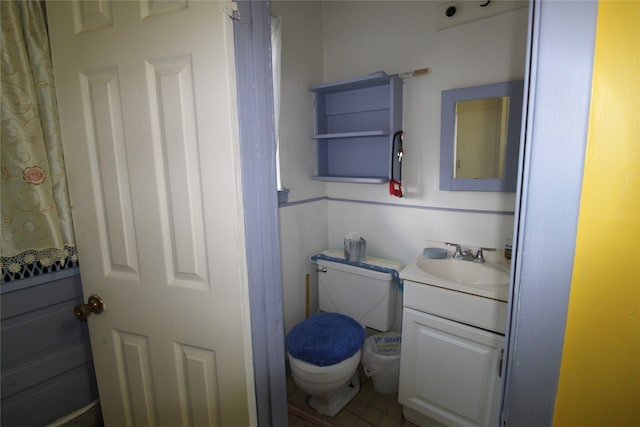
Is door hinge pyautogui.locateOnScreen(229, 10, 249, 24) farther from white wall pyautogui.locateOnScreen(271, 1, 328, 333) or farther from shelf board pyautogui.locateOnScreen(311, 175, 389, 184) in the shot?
shelf board pyautogui.locateOnScreen(311, 175, 389, 184)

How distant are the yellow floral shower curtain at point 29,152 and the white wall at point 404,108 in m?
1.14

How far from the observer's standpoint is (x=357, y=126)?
2074mm

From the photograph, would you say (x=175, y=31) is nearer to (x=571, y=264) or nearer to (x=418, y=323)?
(x=571, y=264)

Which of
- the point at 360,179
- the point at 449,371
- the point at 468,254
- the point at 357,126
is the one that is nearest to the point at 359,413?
the point at 449,371

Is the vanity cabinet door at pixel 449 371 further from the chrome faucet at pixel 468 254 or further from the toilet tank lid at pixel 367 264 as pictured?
the chrome faucet at pixel 468 254

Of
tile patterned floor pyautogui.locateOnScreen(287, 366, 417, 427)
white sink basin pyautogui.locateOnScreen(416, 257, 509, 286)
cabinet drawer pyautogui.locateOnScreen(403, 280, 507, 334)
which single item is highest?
white sink basin pyautogui.locateOnScreen(416, 257, 509, 286)

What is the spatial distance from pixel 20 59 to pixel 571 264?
5.28 feet

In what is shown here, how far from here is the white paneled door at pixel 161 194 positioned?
2.72 ft

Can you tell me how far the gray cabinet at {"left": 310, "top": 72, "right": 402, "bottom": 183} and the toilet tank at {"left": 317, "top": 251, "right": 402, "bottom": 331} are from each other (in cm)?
58

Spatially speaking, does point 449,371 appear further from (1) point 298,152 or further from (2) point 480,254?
(1) point 298,152

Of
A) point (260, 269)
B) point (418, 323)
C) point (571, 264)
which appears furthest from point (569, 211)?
point (418, 323)

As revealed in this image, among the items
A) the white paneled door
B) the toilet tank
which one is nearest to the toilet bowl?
the toilet tank

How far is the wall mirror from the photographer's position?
1.56 meters

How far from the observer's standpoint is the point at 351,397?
1860 millimetres
